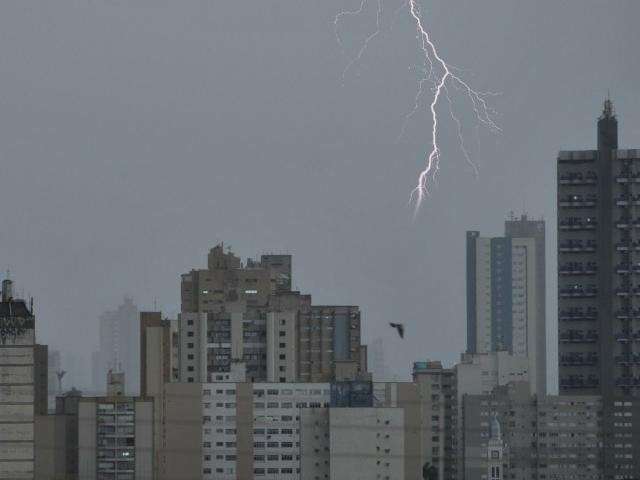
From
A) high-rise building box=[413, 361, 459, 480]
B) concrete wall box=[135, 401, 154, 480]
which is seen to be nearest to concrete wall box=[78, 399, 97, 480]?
concrete wall box=[135, 401, 154, 480]

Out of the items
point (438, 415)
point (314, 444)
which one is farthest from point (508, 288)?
point (314, 444)

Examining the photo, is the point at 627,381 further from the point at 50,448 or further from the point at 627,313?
the point at 50,448

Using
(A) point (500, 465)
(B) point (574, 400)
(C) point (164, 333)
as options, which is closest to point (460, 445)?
(A) point (500, 465)

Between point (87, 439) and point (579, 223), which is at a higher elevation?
point (579, 223)

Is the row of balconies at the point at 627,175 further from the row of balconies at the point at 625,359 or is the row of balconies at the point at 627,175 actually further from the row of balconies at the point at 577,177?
the row of balconies at the point at 625,359

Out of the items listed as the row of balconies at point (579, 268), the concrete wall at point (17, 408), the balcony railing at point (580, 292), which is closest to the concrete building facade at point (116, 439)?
the concrete wall at point (17, 408)

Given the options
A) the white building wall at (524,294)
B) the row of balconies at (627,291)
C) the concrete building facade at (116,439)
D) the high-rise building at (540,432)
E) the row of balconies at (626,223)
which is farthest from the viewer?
the white building wall at (524,294)

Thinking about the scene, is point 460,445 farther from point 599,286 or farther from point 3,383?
point 3,383
